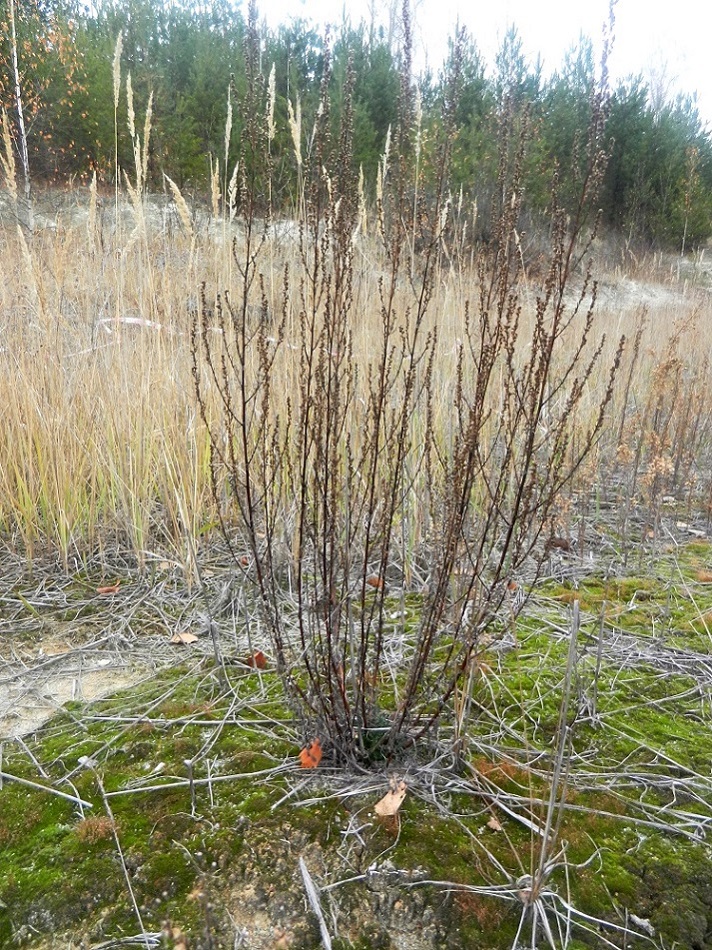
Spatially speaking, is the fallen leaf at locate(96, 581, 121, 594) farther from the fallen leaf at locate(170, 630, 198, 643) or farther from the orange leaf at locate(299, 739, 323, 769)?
the orange leaf at locate(299, 739, 323, 769)

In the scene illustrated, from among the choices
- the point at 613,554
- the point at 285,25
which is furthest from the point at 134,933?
the point at 285,25

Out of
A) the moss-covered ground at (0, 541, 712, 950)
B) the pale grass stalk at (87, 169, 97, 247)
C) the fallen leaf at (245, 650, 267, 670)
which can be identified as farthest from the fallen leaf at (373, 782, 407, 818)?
the pale grass stalk at (87, 169, 97, 247)

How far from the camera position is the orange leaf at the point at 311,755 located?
1577 mm

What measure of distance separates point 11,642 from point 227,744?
3.30 feet

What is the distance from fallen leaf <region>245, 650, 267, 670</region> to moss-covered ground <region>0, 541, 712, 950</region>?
65mm

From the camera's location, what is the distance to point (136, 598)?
2.49 meters

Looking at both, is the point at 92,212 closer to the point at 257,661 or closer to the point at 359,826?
the point at 257,661

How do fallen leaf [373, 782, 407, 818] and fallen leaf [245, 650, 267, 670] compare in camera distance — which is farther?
fallen leaf [245, 650, 267, 670]

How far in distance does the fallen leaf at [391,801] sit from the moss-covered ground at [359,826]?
2 centimetres

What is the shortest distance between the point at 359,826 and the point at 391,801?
9 cm

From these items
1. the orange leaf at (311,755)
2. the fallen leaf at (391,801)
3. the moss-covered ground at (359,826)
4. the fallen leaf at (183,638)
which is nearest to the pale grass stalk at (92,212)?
the fallen leaf at (183,638)

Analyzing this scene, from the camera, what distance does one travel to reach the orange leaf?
1.58 metres

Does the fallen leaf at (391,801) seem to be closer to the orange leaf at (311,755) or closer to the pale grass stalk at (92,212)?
the orange leaf at (311,755)

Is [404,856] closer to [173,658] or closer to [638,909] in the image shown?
[638,909]
